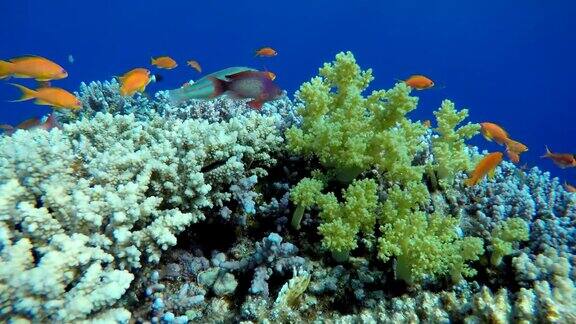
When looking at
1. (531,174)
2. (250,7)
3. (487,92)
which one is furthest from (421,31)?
(531,174)

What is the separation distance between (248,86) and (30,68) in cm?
263

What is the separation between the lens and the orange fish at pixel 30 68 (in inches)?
154

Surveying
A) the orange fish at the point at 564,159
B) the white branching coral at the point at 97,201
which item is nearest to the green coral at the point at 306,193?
the white branching coral at the point at 97,201

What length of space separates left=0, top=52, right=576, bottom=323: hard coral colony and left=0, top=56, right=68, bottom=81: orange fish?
1428mm

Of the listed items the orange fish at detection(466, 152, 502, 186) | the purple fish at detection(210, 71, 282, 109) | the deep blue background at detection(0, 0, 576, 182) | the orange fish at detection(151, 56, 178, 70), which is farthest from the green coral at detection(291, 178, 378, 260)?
the deep blue background at detection(0, 0, 576, 182)

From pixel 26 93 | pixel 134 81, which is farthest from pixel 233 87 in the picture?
pixel 26 93

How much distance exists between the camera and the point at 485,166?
11.5ft

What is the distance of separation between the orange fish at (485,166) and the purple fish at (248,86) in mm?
1946

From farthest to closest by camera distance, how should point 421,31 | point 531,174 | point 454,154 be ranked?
point 421,31, point 531,174, point 454,154

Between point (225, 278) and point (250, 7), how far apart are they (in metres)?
82.9

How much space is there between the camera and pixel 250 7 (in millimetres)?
78625

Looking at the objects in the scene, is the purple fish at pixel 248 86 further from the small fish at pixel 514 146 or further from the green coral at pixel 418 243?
the small fish at pixel 514 146

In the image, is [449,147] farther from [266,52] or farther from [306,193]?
[266,52]

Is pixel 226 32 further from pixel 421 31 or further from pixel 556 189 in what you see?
pixel 556 189
